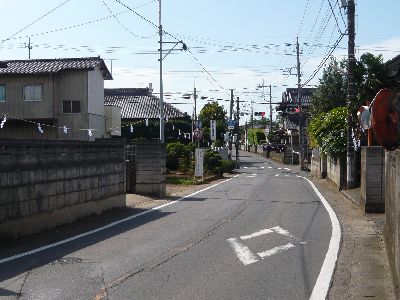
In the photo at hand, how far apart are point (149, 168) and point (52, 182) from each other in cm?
964

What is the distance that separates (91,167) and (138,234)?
350 centimetres

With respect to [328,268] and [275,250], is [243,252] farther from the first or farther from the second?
[328,268]

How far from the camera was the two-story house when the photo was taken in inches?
1410

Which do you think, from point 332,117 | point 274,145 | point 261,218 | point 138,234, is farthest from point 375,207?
point 274,145

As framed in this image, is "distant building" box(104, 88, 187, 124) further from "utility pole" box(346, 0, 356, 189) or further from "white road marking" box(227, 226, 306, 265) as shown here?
"white road marking" box(227, 226, 306, 265)

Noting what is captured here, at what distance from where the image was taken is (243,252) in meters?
10.1

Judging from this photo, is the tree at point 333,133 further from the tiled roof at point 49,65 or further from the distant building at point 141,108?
the distant building at point 141,108

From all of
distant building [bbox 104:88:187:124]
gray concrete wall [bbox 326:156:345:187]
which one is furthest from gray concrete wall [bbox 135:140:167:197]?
distant building [bbox 104:88:187:124]

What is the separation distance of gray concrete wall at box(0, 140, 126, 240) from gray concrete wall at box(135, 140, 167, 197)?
4943 mm

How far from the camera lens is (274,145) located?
89188mm

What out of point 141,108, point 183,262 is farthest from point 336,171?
point 141,108

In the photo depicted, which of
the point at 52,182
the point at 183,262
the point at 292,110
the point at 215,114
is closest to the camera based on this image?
the point at 183,262

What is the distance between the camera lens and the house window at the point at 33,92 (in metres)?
36.1

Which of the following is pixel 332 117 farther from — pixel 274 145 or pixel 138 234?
pixel 274 145
